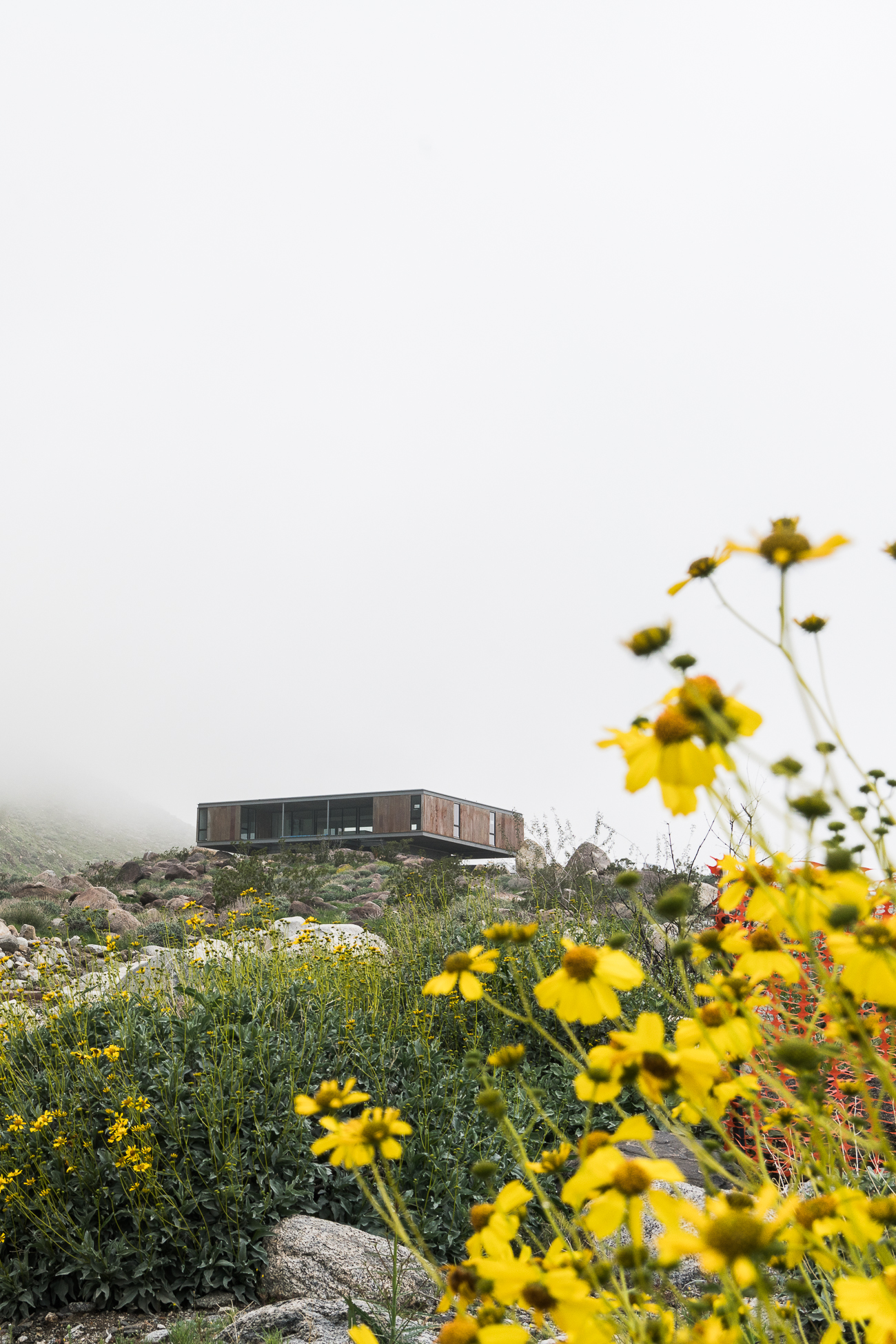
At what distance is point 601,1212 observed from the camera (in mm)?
867

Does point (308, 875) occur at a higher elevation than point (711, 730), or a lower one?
lower

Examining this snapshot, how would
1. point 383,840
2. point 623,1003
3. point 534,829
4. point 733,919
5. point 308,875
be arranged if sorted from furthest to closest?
point 383,840 → point 308,875 → point 534,829 → point 623,1003 → point 733,919

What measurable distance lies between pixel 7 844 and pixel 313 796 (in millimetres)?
28875

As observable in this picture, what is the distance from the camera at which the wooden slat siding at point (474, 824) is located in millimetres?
28906

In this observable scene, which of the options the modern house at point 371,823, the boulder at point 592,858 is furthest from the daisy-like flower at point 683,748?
the modern house at point 371,823

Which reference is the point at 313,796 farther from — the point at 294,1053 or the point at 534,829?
the point at 294,1053

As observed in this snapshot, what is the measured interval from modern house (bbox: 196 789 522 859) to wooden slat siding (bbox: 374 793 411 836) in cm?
2

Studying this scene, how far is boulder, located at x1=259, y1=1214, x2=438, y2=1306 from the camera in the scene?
2.97 m

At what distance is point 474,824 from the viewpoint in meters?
29.4

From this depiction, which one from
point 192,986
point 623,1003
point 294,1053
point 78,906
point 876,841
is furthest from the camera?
point 78,906

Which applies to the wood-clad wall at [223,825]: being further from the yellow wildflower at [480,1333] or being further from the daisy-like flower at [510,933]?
the yellow wildflower at [480,1333]

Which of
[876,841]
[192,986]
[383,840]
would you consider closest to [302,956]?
[192,986]

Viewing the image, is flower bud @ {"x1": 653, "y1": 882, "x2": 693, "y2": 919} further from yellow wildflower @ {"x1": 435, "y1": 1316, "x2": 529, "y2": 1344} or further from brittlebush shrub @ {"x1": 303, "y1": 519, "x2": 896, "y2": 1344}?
yellow wildflower @ {"x1": 435, "y1": 1316, "x2": 529, "y2": 1344}

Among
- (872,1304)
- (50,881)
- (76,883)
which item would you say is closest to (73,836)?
(50,881)
